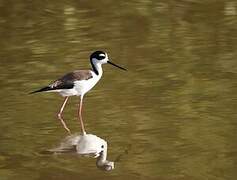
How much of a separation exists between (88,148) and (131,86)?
241 cm

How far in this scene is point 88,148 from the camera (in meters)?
9.96

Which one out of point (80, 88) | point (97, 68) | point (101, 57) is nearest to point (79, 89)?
point (80, 88)

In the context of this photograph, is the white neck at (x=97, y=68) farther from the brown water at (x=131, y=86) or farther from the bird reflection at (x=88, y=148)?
the bird reflection at (x=88, y=148)

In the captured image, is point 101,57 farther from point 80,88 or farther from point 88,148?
point 88,148

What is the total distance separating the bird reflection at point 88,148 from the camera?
9.50m

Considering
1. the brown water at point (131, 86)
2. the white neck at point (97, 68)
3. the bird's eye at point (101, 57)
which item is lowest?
the brown water at point (131, 86)

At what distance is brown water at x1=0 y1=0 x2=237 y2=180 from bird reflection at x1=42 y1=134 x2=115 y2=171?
0.33 ft

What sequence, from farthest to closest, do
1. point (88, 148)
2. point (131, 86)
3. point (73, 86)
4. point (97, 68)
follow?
point (131, 86) → point (97, 68) → point (73, 86) → point (88, 148)

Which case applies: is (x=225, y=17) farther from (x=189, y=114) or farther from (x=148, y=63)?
(x=189, y=114)

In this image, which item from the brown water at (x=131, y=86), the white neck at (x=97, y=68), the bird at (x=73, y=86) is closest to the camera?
the brown water at (x=131, y=86)

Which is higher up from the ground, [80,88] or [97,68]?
[97,68]

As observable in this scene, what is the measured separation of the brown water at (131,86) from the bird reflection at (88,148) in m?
0.10

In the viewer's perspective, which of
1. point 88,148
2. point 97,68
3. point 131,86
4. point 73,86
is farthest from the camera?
point 131,86

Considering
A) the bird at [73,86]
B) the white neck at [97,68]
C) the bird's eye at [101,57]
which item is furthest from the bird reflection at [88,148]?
the bird's eye at [101,57]
